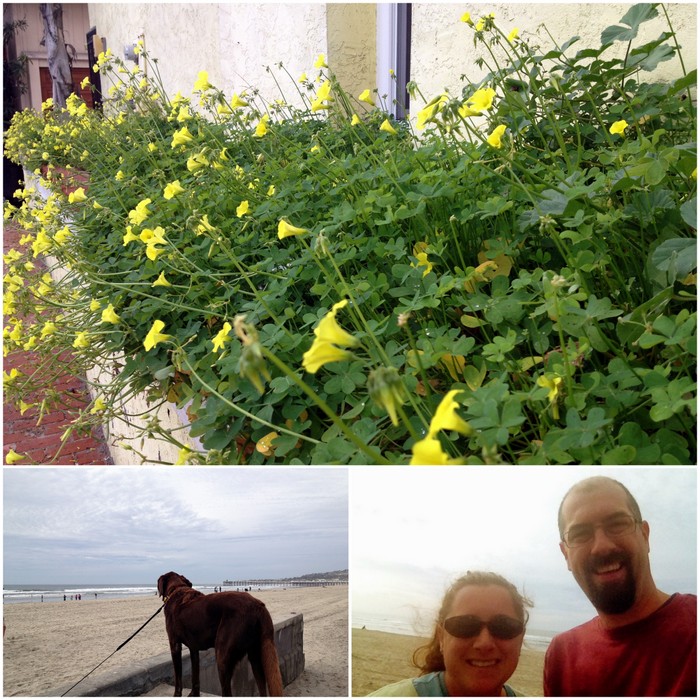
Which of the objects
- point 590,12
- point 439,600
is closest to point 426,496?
point 439,600

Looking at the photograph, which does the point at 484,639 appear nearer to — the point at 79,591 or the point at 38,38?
the point at 79,591

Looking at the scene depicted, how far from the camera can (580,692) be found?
725mm

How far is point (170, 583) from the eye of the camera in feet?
2.63

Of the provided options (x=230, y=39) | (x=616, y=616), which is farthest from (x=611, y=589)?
(x=230, y=39)

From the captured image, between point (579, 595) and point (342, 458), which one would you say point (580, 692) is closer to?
point (579, 595)

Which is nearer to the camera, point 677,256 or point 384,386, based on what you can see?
point 384,386

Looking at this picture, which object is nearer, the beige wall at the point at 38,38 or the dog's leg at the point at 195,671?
the dog's leg at the point at 195,671

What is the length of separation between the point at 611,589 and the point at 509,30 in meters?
2.11

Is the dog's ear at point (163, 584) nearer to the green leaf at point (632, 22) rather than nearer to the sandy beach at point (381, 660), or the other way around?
the sandy beach at point (381, 660)

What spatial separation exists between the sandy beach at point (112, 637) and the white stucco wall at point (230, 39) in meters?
3.80

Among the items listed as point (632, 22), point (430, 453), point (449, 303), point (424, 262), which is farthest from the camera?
point (632, 22)

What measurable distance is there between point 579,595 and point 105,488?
55cm

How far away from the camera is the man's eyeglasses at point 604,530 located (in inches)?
28.5

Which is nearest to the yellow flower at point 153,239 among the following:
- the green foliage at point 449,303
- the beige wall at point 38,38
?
the green foliage at point 449,303
